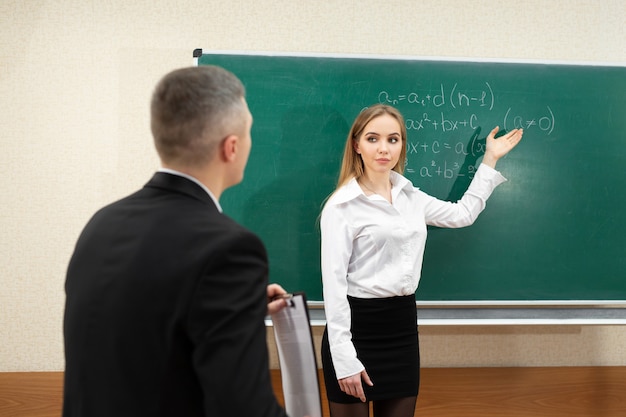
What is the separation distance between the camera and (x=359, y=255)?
199cm

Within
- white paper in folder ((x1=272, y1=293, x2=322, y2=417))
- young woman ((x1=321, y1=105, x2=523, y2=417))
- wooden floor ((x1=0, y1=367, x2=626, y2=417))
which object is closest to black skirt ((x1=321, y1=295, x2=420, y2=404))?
young woman ((x1=321, y1=105, x2=523, y2=417))

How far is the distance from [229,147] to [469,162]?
1745 millimetres

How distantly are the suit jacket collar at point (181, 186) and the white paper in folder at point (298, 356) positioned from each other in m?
0.35

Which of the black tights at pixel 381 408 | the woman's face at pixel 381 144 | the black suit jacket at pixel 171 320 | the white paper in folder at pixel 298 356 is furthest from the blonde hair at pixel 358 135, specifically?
the black suit jacket at pixel 171 320

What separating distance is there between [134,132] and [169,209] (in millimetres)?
1799

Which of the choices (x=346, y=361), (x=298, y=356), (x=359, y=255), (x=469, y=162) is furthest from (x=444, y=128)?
(x=298, y=356)

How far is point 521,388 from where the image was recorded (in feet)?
8.75

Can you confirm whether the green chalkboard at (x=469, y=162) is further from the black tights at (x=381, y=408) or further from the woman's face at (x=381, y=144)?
the black tights at (x=381, y=408)

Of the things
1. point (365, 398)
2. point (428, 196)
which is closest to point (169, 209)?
point (365, 398)

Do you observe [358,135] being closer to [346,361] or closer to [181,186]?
[346,361]

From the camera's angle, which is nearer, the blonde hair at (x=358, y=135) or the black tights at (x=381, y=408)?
the black tights at (x=381, y=408)

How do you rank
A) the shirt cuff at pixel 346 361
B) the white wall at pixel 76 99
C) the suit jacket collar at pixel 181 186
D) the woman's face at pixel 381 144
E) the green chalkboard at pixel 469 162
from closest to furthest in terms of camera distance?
the suit jacket collar at pixel 181 186 < the shirt cuff at pixel 346 361 < the woman's face at pixel 381 144 < the green chalkboard at pixel 469 162 < the white wall at pixel 76 99

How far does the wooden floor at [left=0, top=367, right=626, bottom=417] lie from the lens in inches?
104

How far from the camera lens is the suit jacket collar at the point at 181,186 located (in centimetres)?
95
